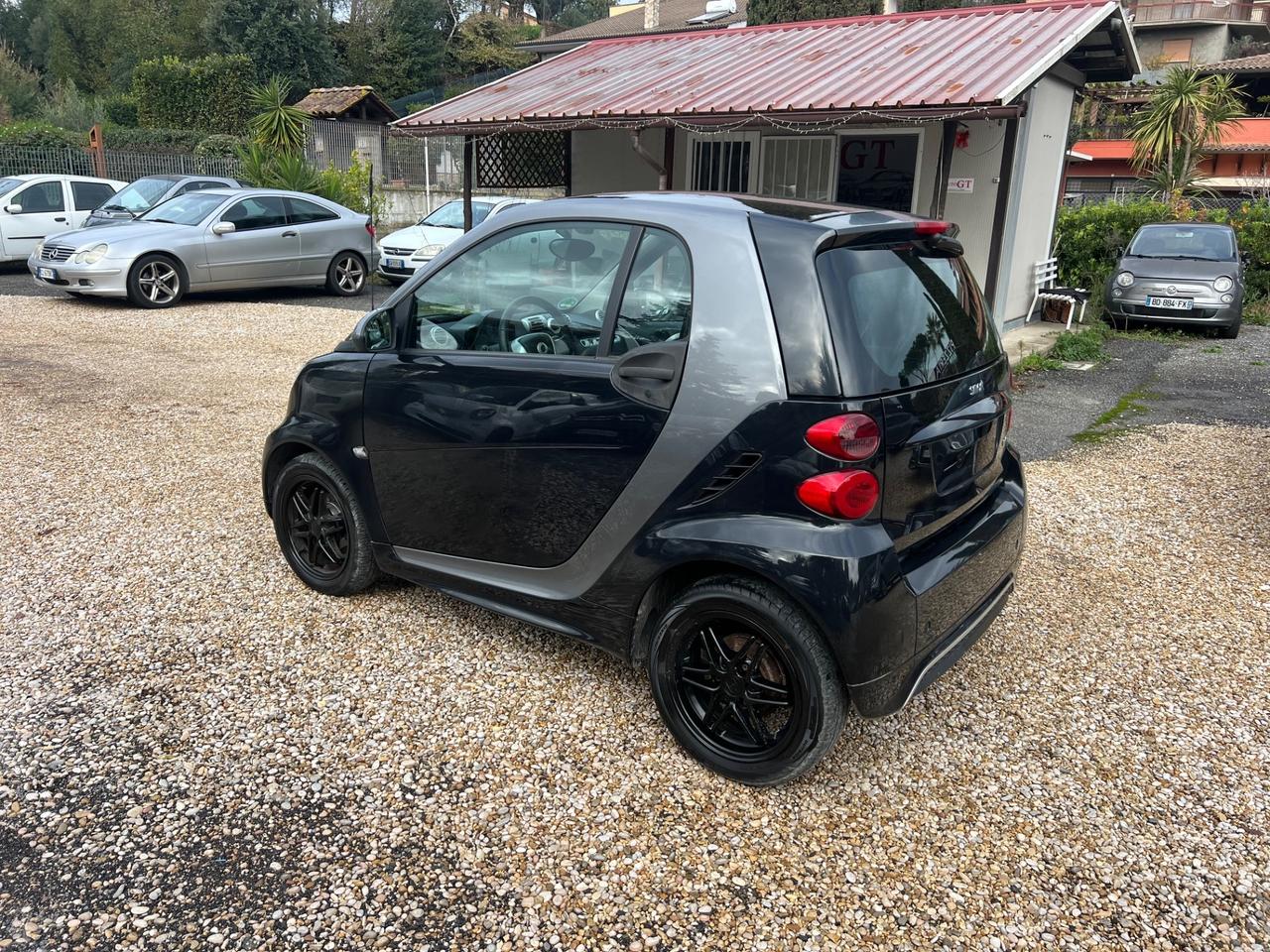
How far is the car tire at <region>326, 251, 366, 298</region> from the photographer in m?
13.9

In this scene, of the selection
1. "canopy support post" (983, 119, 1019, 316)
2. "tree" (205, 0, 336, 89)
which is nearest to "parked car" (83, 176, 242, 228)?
"canopy support post" (983, 119, 1019, 316)

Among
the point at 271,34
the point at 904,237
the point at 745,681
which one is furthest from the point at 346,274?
the point at 271,34

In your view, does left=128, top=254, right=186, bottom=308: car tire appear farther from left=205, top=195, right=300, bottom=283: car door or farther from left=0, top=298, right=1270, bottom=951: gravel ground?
left=0, top=298, right=1270, bottom=951: gravel ground

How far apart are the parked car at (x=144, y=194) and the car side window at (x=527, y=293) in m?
12.3

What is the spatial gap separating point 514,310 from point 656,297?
0.64m

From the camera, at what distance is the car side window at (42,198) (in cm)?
1468

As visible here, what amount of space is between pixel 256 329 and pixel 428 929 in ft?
32.9

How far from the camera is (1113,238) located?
14.6m

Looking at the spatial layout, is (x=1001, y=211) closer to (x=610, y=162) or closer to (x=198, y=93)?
(x=610, y=162)

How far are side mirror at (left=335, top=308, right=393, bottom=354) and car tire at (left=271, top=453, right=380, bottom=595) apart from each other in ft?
1.63

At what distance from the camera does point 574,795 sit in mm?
2852

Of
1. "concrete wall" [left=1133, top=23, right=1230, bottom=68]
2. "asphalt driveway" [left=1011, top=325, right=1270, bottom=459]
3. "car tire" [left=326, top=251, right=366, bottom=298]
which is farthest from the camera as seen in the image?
"concrete wall" [left=1133, top=23, right=1230, bottom=68]

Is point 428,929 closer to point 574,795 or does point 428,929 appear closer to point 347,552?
point 574,795

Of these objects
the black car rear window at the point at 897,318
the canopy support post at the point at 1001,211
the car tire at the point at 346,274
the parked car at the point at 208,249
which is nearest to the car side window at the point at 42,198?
the parked car at the point at 208,249
